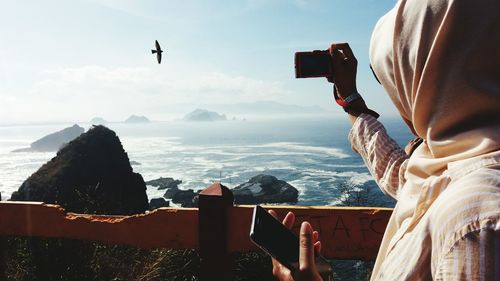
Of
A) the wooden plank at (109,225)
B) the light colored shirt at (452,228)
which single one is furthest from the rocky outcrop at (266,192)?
the light colored shirt at (452,228)

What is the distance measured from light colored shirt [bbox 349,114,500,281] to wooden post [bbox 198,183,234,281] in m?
1.22

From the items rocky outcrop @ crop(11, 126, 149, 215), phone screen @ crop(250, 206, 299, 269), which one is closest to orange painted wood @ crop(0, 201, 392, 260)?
phone screen @ crop(250, 206, 299, 269)

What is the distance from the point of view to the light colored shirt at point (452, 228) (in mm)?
771

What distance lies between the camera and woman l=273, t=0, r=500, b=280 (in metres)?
0.80

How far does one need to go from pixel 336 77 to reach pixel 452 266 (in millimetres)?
1200

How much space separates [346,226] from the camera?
7.16ft

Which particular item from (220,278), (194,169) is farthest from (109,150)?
(194,169)

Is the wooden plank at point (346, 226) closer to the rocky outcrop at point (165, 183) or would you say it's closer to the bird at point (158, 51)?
the bird at point (158, 51)

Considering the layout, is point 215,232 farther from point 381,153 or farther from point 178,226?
point 381,153

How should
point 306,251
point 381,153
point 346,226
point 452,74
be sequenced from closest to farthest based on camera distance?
point 452,74 < point 306,251 < point 381,153 < point 346,226

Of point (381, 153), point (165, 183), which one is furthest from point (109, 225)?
point (165, 183)

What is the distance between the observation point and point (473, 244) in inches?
30.8

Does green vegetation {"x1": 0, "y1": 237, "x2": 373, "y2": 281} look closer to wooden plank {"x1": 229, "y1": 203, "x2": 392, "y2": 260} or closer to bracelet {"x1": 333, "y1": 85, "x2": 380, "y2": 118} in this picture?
wooden plank {"x1": 229, "y1": 203, "x2": 392, "y2": 260}

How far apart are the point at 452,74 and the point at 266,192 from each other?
160 ft
